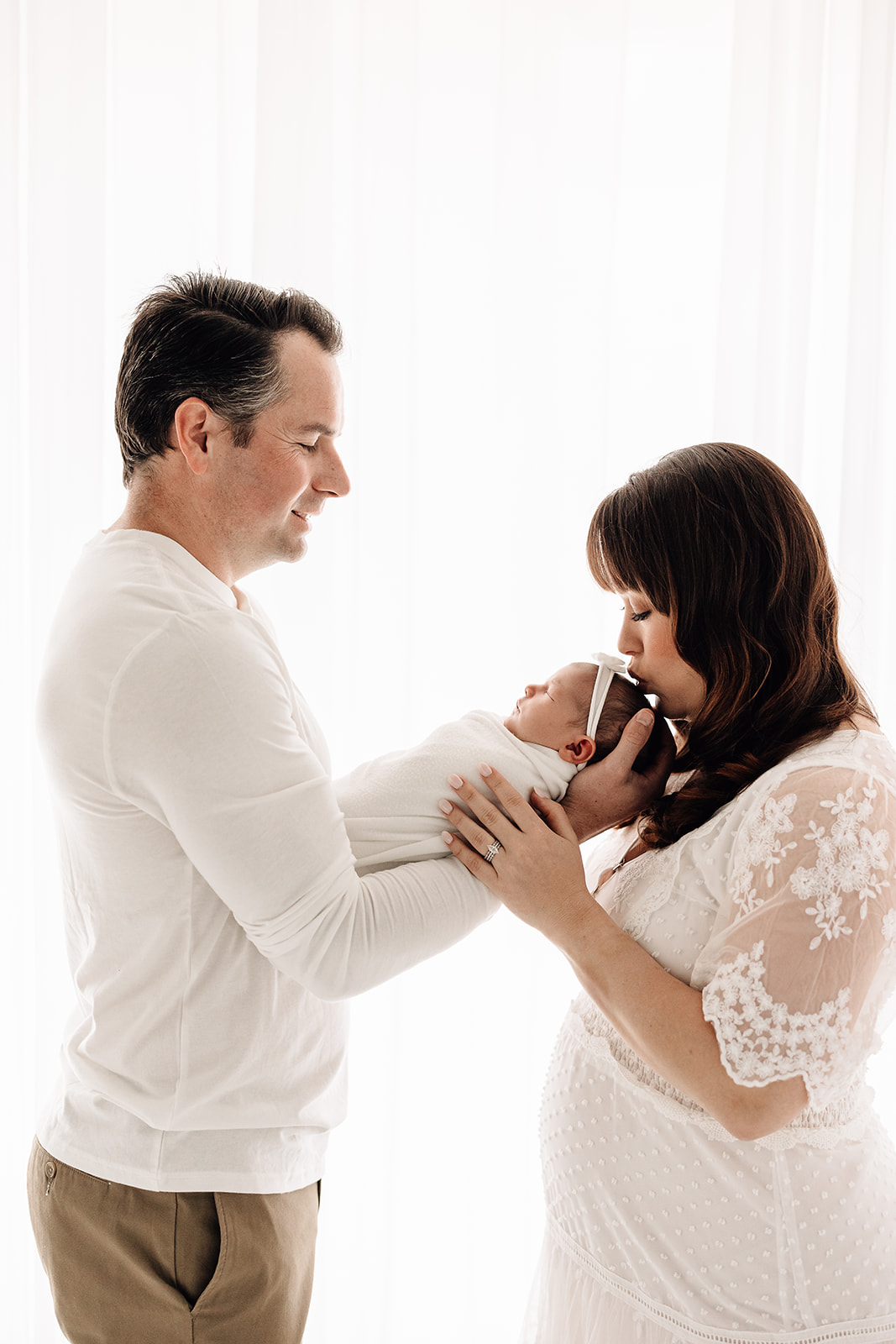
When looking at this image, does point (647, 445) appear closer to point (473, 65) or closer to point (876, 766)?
point (473, 65)

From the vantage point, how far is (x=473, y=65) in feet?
6.48

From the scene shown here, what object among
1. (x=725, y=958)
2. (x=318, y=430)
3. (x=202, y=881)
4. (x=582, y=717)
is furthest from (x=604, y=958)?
(x=318, y=430)

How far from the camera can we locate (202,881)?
3.86 ft

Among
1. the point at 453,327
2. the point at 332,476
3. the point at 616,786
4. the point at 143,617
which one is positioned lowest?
the point at 616,786

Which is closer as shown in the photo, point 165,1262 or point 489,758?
point 165,1262

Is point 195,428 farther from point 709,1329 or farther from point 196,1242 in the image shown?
point 709,1329

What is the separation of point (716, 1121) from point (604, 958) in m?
0.23

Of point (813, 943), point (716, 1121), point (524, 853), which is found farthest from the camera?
point (524, 853)

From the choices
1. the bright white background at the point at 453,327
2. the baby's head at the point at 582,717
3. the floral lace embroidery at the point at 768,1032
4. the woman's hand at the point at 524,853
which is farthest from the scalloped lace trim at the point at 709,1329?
the bright white background at the point at 453,327

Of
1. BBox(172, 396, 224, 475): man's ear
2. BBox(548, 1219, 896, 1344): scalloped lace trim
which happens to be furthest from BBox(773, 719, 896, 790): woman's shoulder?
BBox(172, 396, 224, 475): man's ear

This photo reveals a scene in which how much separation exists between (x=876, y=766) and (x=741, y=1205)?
56 centimetres

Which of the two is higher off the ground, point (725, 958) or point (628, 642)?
point (628, 642)

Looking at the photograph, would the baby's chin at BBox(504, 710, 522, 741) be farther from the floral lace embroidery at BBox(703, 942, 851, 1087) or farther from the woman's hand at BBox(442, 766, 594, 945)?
the floral lace embroidery at BBox(703, 942, 851, 1087)

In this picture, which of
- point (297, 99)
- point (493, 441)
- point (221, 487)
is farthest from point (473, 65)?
point (221, 487)
